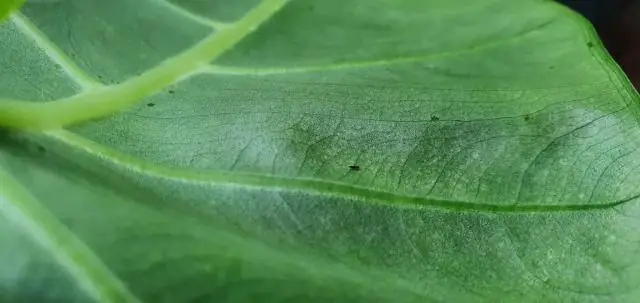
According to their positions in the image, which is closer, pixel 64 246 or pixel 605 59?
pixel 64 246

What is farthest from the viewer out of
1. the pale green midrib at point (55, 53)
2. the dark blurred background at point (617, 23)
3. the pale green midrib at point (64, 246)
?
the dark blurred background at point (617, 23)

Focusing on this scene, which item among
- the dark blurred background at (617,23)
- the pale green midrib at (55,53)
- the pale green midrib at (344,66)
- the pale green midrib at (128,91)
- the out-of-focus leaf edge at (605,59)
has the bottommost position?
the dark blurred background at (617,23)

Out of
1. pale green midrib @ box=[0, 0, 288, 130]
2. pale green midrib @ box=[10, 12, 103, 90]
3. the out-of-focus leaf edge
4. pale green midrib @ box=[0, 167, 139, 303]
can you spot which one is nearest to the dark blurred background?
the out-of-focus leaf edge

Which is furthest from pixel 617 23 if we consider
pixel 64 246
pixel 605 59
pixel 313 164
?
pixel 64 246

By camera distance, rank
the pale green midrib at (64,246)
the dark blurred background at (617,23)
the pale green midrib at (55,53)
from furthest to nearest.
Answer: the dark blurred background at (617,23)
the pale green midrib at (55,53)
the pale green midrib at (64,246)

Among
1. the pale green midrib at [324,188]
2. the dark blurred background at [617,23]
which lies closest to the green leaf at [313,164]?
the pale green midrib at [324,188]

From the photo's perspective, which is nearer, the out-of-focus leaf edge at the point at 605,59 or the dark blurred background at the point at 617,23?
the out-of-focus leaf edge at the point at 605,59

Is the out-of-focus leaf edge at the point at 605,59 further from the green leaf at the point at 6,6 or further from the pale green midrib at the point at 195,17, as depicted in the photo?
the green leaf at the point at 6,6

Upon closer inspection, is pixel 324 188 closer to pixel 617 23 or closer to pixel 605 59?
pixel 605 59
